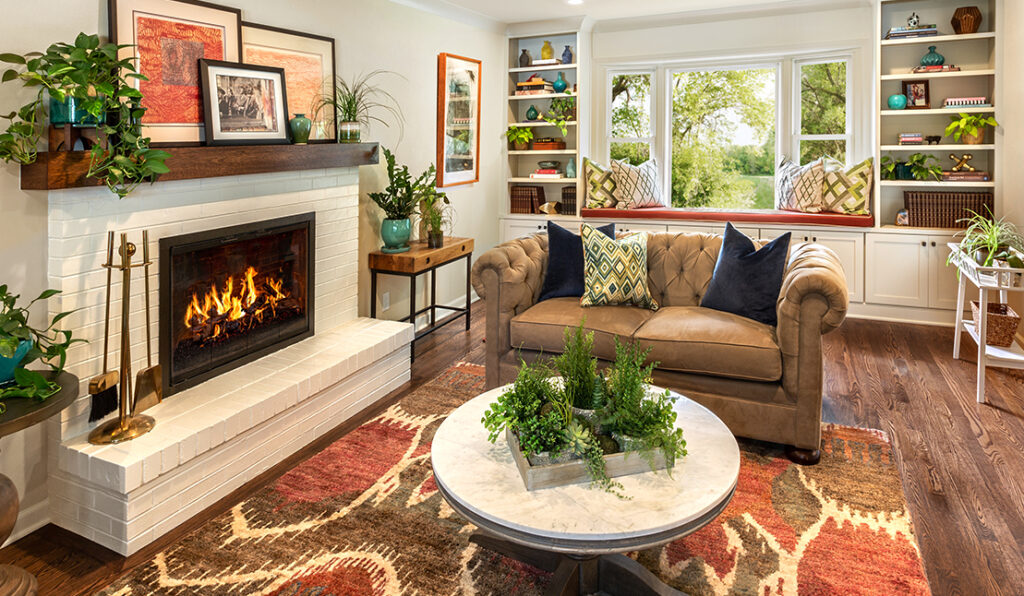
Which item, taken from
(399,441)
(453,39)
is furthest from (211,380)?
(453,39)

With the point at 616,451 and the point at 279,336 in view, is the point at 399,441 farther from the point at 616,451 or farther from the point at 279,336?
the point at 616,451

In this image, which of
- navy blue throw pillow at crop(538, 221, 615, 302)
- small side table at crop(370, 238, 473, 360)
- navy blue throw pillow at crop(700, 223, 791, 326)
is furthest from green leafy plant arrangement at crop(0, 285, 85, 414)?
navy blue throw pillow at crop(700, 223, 791, 326)

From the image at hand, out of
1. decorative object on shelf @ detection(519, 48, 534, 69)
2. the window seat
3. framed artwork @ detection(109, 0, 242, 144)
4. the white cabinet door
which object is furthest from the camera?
decorative object on shelf @ detection(519, 48, 534, 69)

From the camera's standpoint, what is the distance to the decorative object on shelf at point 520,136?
611cm

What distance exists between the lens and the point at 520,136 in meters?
6.11

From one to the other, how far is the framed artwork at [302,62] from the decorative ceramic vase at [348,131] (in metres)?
0.12

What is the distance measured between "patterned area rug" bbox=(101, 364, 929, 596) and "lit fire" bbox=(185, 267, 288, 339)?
2.43ft

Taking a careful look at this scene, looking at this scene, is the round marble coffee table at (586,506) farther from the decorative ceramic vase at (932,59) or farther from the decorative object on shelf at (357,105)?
the decorative ceramic vase at (932,59)

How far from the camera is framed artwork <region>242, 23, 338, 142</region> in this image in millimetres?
3232

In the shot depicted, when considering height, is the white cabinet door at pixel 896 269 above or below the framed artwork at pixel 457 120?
below

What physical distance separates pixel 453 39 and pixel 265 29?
213 centimetres

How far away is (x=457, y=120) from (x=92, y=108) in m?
3.29

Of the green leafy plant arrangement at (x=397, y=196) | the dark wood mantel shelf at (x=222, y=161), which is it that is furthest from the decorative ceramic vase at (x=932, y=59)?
the dark wood mantel shelf at (x=222, y=161)

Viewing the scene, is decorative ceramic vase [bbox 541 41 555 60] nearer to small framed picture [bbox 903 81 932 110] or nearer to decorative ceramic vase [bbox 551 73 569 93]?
decorative ceramic vase [bbox 551 73 569 93]
